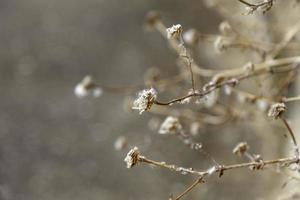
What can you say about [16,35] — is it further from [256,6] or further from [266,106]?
[256,6]

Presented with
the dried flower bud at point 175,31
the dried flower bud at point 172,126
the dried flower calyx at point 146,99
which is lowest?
the dried flower calyx at point 146,99

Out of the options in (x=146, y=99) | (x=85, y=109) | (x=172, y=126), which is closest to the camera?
(x=146, y=99)

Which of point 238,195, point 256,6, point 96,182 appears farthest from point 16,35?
point 256,6

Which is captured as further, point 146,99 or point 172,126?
point 172,126

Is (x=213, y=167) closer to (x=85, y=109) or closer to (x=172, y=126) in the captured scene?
(x=172, y=126)

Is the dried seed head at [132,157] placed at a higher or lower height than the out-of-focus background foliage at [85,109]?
lower

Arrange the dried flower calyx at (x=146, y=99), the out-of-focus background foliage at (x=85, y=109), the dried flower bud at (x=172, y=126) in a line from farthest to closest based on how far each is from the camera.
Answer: the out-of-focus background foliage at (x=85, y=109) < the dried flower bud at (x=172, y=126) < the dried flower calyx at (x=146, y=99)

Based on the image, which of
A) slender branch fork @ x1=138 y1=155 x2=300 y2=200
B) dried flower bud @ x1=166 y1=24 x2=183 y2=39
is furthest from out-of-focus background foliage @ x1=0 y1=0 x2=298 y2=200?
dried flower bud @ x1=166 y1=24 x2=183 y2=39

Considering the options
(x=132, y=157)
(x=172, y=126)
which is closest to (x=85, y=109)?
(x=172, y=126)

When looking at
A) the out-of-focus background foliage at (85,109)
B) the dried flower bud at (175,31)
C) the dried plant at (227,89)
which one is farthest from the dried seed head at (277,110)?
the out-of-focus background foliage at (85,109)

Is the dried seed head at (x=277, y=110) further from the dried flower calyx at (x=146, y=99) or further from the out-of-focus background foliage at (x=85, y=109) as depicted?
the out-of-focus background foliage at (x=85, y=109)
